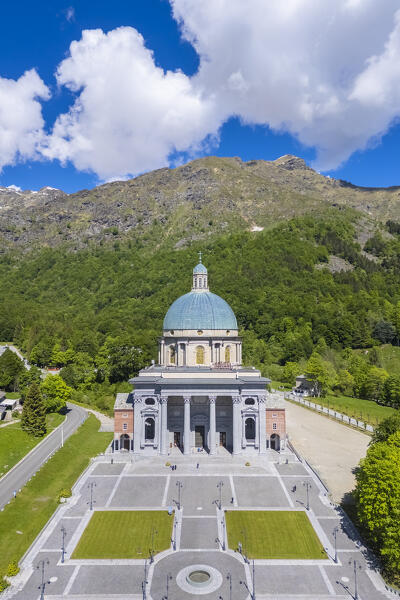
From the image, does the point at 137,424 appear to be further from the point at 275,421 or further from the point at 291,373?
the point at 291,373

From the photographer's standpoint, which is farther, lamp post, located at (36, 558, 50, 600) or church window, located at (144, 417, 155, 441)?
church window, located at (144, 417, 155, 441)

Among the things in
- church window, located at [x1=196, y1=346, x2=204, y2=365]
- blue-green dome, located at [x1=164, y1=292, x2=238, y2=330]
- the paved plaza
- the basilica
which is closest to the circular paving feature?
the paved plaza

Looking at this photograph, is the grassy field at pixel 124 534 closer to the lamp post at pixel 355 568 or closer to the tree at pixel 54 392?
the lamp post at pixel 355 568

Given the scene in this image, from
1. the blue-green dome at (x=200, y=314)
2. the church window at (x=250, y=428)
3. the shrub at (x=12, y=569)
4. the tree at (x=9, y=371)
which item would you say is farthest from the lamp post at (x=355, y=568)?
the tree at (x=9, y=371)

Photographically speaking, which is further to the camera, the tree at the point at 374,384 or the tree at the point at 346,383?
the tree at the point at 346,383

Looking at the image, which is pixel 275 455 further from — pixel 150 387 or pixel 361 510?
pixel 361 510

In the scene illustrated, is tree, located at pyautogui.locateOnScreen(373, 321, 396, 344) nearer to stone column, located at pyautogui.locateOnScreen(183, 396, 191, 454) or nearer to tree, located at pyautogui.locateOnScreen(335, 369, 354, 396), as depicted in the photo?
tree, located at pyautogui.locateOnScreen(335, 369, 354, 396)

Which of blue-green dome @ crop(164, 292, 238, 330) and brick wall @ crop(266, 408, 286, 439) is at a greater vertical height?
blue-green dome @ crop(164, 292, 238, 330)
